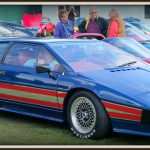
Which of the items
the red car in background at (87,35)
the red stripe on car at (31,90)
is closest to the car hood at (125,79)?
the red stripe on car at (31,90)

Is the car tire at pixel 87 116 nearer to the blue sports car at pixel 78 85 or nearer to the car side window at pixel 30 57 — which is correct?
the blue sports car at pixel 78 85

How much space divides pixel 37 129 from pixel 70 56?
1154mm

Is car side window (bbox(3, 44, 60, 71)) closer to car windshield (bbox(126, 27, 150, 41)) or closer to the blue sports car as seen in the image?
the blue sports car

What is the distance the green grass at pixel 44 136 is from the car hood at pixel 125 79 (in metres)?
0.67

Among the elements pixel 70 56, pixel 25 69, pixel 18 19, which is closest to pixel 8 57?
pixel 25 69

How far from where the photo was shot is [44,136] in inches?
245

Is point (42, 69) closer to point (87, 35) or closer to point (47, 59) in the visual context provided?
point (47, 59)

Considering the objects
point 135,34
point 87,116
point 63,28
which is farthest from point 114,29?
point 87,116

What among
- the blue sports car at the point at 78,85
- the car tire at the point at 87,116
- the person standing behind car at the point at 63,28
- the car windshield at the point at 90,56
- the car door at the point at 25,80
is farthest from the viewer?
the person standing behind car at the point at 63,28

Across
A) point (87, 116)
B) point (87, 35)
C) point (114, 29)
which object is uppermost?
point (114, 29)

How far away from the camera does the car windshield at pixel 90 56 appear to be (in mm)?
6648

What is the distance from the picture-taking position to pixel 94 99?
19.4 ft

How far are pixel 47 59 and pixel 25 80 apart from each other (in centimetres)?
45

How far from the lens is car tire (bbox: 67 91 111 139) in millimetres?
5863
